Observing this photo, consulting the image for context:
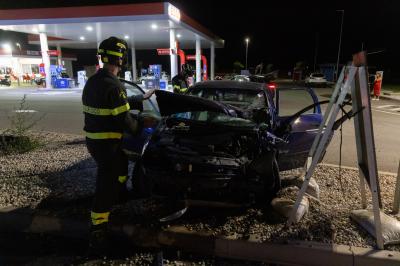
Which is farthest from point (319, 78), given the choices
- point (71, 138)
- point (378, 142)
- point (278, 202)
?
point (278, 202)

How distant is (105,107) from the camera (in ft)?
11.0

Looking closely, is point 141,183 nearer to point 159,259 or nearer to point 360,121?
point 159,259

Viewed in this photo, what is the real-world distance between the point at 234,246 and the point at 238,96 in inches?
109

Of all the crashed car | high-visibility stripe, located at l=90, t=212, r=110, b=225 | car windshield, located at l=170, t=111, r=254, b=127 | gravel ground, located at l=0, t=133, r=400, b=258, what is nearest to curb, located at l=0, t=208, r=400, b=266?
gravel ground, located at l=0, t=133, r=400, b=258

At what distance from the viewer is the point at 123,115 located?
3.39 metres

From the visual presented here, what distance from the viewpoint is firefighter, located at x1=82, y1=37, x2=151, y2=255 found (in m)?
3.35

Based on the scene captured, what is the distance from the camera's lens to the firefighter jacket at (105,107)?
10.9ft

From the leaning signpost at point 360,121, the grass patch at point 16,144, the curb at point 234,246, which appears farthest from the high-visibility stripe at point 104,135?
the grass patch at point 16,144

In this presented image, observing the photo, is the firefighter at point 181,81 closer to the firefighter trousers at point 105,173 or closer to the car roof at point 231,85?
the car roof at point 231,85

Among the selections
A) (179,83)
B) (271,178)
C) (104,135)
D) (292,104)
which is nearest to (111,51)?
(104,135)

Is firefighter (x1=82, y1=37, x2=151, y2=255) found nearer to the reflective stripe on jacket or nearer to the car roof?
the reflective stripe on jacket

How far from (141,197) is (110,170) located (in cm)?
77

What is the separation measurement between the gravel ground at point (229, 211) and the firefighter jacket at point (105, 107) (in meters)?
1.10

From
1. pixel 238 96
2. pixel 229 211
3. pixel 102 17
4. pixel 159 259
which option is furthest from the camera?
pixel 102 17
